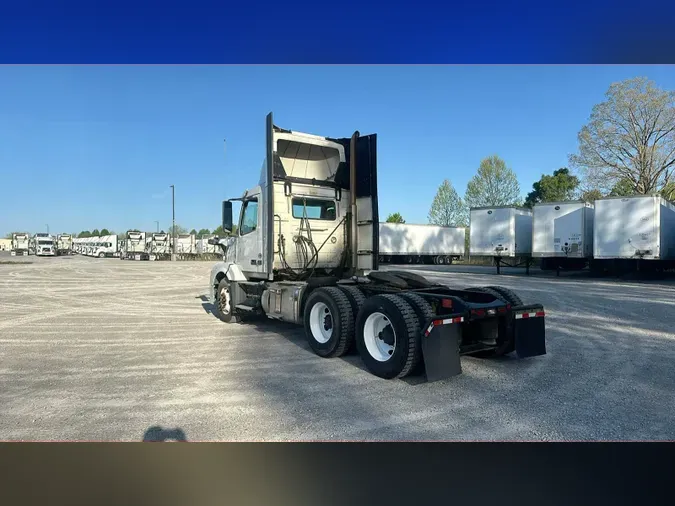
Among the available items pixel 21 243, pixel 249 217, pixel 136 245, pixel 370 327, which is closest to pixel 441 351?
pixel 370 327

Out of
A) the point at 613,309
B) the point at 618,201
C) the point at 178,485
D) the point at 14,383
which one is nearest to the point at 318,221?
the point at 14,383

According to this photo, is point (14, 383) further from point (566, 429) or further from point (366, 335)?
point (566, 429)

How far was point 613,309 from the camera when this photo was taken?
11094 mm

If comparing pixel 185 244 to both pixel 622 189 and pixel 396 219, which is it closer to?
pixel 396 219

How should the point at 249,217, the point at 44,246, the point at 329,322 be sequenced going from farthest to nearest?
the point at 44,246, the point at 249,217, the point at 329,322

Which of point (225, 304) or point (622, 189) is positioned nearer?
point (225, 304)

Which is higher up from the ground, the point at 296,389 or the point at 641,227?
the point at 641,227

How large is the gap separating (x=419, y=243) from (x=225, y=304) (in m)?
31.2

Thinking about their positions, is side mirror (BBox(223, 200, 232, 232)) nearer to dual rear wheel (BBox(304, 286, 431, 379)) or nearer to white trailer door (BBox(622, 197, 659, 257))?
dual rear wheel (BBox(304, 286, 431, 379))

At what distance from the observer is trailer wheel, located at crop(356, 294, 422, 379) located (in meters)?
5.18

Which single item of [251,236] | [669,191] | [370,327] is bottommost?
[370,327]

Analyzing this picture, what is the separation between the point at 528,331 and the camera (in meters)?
6.08

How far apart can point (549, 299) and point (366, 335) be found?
9228 millimetres

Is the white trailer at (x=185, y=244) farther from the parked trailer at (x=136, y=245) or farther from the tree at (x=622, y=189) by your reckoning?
the tree at (x=622, y=189)
